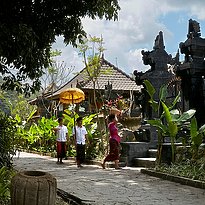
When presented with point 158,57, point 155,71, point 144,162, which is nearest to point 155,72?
point 155,71

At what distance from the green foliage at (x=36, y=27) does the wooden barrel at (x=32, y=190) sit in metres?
3.82

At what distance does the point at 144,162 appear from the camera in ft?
38.1

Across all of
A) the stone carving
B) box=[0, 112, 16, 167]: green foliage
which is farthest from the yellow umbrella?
box=[0, 112, 16, 167]: green foliage

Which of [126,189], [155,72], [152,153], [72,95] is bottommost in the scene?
[126,189]

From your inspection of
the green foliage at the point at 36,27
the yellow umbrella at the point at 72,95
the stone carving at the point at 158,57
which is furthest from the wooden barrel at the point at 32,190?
the stone carving at the point at 158,57

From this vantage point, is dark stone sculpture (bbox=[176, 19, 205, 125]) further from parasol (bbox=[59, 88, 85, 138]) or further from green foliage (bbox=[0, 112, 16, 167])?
green foliage (bbox=[0, 112, 16, 167])

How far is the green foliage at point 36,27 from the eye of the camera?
8305 millimetres

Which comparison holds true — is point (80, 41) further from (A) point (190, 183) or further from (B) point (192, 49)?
(A) point (190, 183)

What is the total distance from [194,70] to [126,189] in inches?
193

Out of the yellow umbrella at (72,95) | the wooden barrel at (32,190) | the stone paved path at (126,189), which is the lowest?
the stone paved path at (126,189)

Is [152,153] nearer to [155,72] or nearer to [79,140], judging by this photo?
[79,140]

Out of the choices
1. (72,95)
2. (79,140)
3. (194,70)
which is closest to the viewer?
(194,70)

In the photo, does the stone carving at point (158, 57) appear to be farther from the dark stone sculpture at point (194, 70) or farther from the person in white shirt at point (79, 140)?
the person in white shirt at point (79, 140)

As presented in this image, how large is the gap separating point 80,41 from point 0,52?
256 cm
